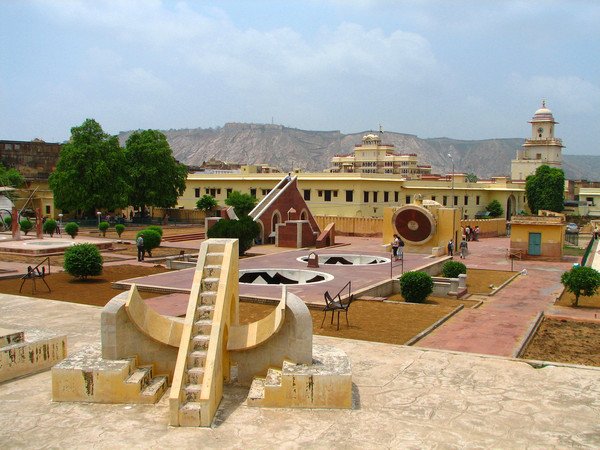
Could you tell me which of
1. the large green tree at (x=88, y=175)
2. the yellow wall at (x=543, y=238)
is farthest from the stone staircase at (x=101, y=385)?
the large green tree at (x=88, y=175)

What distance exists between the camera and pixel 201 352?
8180 mm

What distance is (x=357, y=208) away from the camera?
157 feet

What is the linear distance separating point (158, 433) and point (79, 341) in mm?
4967

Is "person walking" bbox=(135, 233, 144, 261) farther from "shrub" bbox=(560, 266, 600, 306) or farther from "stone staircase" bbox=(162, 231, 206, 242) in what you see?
"shrub" bbox=(560, 266, 600, 306)

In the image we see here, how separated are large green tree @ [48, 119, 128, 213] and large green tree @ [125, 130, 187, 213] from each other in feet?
6.63

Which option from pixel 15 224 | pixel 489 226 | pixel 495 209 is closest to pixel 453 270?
pixel 15 224

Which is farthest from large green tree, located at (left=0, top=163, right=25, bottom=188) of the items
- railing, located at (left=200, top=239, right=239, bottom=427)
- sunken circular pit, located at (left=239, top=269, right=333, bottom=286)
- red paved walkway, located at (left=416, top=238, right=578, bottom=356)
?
railing, located at (left=200, top=239, right=239, bottom=427)

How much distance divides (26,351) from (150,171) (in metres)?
35.0

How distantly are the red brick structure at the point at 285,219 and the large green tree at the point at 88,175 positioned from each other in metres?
12.0

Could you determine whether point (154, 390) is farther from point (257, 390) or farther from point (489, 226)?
point (489, 226)

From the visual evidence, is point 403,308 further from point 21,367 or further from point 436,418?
point 21,367

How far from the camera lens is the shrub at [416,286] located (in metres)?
17.0

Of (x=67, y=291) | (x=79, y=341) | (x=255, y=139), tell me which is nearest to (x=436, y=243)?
(x=67, y=291)

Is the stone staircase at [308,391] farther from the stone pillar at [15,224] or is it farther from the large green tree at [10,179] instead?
the large green tree at [10,179]
